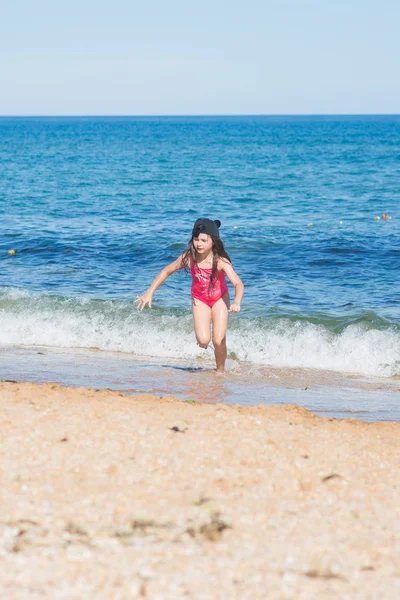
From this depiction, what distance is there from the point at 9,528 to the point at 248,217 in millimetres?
20386

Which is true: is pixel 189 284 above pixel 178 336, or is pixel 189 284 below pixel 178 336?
above

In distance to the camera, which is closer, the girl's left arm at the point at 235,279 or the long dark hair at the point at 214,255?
the girl's left arm at the point at 235,279

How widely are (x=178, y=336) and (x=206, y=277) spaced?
2779 millimetres

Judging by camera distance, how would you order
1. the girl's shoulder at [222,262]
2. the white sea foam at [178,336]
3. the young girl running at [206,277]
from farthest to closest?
the white sea foam at [178,336]
the girl's shoulder at [222,262]
the young girl running at [206,277]

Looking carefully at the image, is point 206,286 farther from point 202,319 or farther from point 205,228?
point 205,228

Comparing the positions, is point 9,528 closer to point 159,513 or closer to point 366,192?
point 159,513

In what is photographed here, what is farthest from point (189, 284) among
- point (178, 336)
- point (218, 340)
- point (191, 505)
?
point (191, 505)

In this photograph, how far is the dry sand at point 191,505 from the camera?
357 centimetres

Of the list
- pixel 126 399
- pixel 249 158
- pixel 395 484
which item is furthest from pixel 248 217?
pixel 249 158

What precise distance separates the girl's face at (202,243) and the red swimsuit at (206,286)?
31cm

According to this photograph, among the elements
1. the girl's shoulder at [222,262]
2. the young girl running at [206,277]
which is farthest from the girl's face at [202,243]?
the girl's shoulder at [222,262]

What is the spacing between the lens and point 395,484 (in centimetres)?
496

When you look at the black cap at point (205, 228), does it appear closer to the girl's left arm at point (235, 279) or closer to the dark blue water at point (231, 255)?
the girl's left arm at point (235, 279)

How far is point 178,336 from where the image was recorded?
11.6 m
